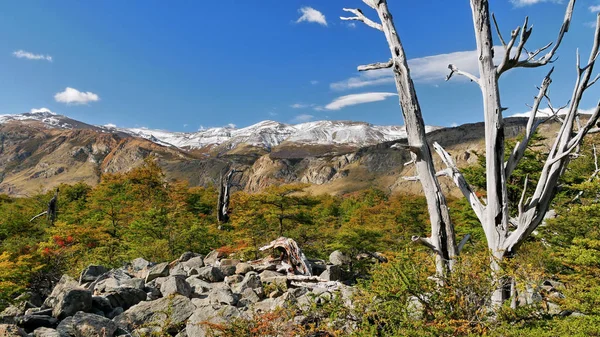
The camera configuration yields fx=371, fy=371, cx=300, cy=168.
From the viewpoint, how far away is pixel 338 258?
1338cm

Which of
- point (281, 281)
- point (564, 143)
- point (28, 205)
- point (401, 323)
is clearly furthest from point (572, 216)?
point (28, 205)

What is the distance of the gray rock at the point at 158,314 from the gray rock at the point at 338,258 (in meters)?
7.22

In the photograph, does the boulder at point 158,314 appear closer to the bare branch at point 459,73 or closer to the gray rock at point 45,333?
the gray rock at point 45,333

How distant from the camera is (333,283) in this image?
862cm

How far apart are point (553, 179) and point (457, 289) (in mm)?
2265

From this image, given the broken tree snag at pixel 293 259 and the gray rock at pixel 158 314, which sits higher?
the broken tree snag at pixel 293 259

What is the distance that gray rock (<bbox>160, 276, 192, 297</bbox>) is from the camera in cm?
755

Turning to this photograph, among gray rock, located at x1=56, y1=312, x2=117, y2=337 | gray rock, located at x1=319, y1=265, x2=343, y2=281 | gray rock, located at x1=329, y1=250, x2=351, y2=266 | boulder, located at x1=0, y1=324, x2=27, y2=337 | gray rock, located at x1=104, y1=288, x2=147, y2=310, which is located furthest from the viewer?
gray rock, located at x1=329, y1=250, x2=351, y2=266

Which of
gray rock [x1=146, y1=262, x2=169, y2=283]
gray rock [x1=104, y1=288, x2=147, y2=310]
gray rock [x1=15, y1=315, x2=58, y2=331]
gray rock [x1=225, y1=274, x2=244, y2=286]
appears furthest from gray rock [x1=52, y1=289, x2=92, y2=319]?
gray rock [x1=225, y1=274, x2=244, y2=286]

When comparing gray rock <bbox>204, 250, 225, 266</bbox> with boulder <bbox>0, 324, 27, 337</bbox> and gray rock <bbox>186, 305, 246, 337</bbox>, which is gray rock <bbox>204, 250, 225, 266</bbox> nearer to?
gray rock <bbox>186, 305, 246, 337</bbox>

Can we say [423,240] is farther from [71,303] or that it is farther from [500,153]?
[71,303]

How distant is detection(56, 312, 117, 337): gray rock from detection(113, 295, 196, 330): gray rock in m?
0.45

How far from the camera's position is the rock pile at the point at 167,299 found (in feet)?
18.6

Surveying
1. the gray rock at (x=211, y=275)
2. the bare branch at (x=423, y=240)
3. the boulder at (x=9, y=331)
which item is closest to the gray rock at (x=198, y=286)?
the gray rock at (x=211, y=275)
